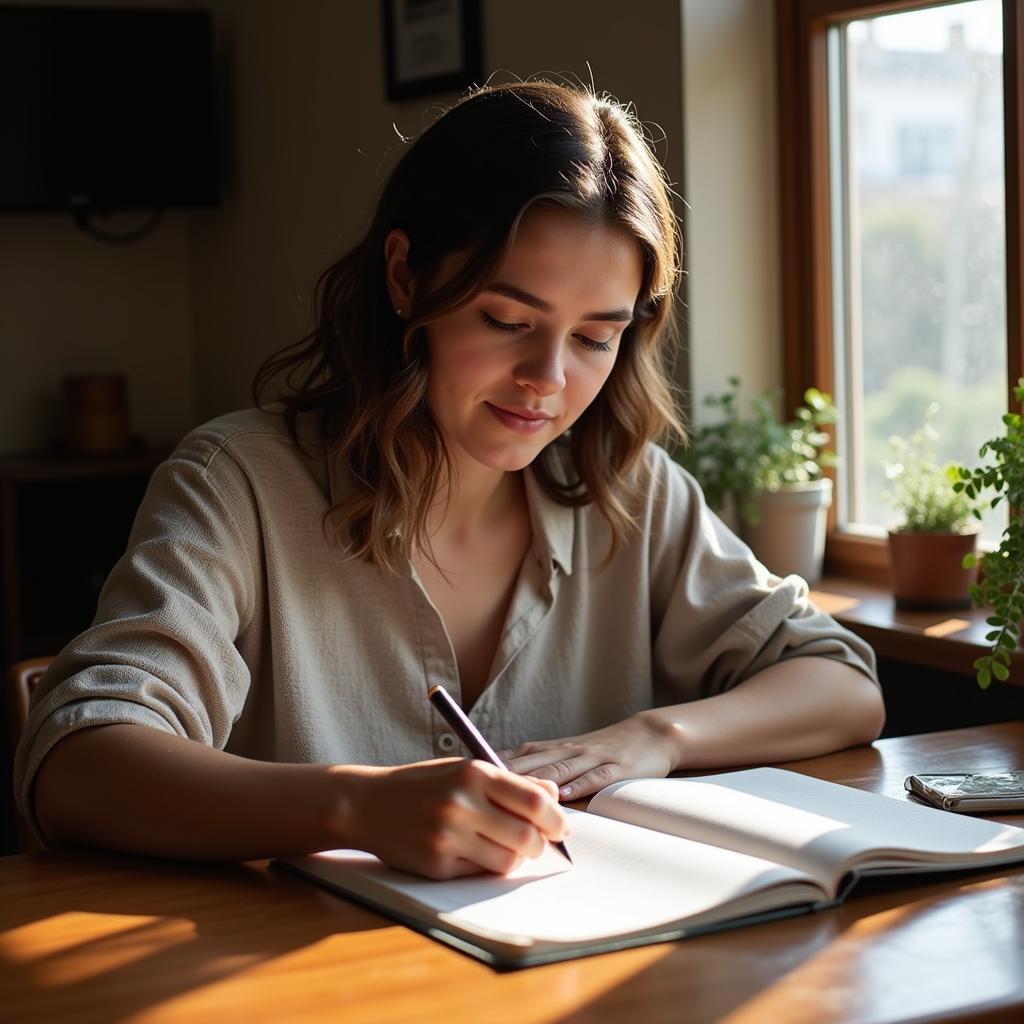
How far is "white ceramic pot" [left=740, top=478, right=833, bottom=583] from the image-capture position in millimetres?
2375

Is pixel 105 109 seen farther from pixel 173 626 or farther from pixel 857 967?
pixel 857 967

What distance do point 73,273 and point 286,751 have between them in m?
2.67

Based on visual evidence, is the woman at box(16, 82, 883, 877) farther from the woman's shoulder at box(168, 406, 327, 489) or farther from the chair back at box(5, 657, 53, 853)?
the chair back at box(5, 657, 53, 853)

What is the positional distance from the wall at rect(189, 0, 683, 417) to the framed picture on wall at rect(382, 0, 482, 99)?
0.03m

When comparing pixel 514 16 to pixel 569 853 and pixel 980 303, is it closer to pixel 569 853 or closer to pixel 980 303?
pixel 980 303

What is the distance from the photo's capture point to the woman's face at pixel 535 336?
1492mm

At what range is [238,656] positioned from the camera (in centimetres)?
146

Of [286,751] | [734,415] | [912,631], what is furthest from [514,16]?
[286,751]

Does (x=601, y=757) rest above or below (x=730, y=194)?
below

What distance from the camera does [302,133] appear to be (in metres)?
3.51

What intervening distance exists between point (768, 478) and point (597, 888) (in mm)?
1362

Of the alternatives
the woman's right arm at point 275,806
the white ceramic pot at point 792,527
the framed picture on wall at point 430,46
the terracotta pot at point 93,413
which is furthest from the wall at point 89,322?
the woman's right arm at point 275,806

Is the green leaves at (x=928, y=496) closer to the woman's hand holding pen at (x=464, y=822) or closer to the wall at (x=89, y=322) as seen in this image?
the woman's hand holding pen at (x=464, y=822)

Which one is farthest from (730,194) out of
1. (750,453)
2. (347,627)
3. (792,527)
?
(347,627)
